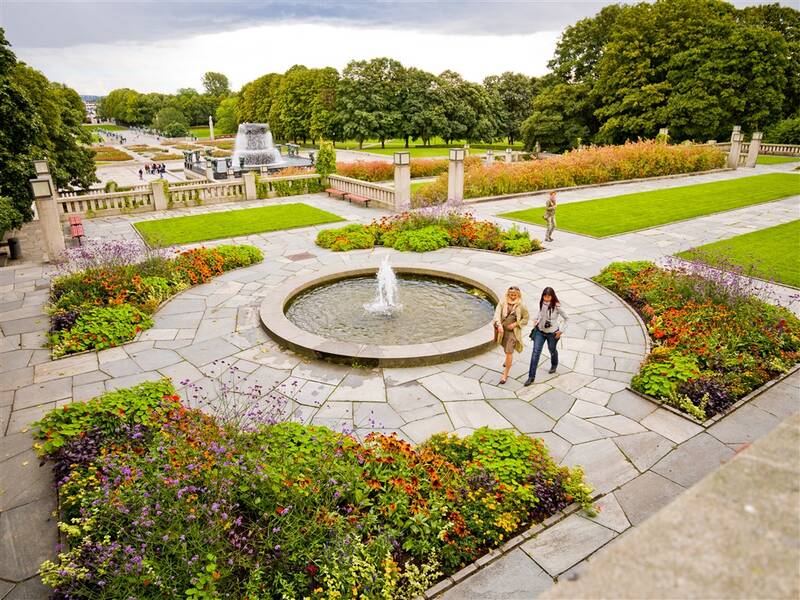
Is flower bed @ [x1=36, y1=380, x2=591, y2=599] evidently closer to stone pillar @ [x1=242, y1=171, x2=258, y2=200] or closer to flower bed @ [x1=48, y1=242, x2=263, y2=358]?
flower bed @ [x1=48, y1=242, x2=263, y2=358]

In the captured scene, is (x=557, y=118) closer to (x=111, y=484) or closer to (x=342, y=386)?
(x=342, y=386)

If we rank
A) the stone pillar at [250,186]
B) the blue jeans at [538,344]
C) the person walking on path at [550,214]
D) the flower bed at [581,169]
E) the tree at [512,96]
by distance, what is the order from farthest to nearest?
the tree at [512,96]
the stone pillar at [250,186]
the flower bed at [581,169]
the person walking on path at [550,214]
the blue jeans at [538,344]

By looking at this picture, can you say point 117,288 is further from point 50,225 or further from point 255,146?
point 255,146

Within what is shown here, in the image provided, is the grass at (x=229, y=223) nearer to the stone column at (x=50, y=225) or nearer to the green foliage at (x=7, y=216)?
the stone column at (x=50, y=225)

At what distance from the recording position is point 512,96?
2547 inches

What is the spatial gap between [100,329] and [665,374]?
30.3 feet

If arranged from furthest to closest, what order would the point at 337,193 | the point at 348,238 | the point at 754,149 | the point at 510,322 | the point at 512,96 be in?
the point at 512,96, the point at 754,149, the point at 337,193, the point at 348,238, the point at 510,322

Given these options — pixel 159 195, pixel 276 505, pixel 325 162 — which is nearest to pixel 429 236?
pixel 276 505

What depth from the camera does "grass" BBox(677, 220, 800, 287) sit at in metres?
11.5

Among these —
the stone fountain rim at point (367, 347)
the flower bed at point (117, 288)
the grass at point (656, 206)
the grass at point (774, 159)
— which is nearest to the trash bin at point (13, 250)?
the flower bed at point (117, 288)

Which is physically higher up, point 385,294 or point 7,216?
point 7,216

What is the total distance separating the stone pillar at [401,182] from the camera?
19.0 meters

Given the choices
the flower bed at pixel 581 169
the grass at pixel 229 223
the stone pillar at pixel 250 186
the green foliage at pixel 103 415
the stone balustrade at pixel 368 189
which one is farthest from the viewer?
the stone pillar at pixel 250 186

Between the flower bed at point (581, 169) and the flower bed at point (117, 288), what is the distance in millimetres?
9847
